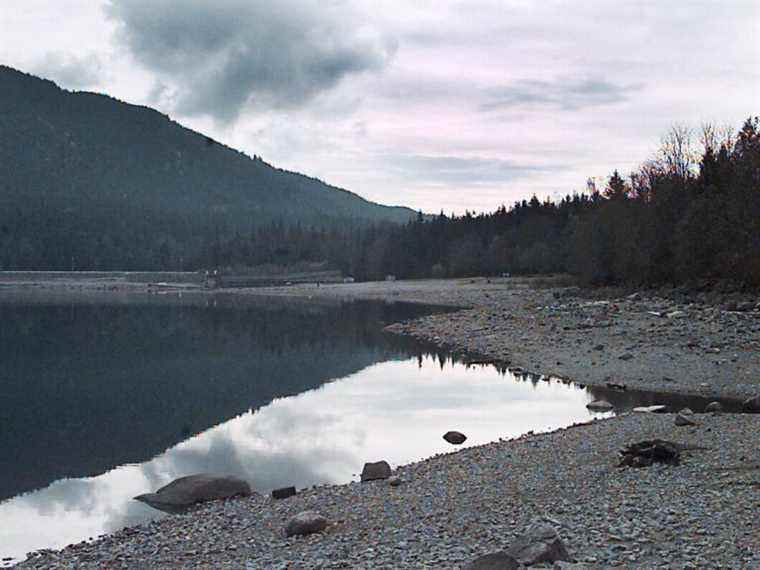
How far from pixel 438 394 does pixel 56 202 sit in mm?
191337

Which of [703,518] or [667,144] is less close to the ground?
[667,144]

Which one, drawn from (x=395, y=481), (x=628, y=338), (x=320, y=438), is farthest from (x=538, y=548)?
(x=628, y=338)

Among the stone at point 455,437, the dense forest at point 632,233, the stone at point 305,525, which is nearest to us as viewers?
the stone at point 305,525

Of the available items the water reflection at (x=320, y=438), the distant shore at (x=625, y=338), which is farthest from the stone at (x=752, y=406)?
the water reflection at (x=320, y=438)

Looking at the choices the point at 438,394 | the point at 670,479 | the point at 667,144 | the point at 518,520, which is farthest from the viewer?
the point at 667,144

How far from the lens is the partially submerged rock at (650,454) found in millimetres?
12898

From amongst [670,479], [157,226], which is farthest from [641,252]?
[157,226]

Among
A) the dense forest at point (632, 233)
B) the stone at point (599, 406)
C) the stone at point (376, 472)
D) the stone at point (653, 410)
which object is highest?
the dense forest at point (632, 233)

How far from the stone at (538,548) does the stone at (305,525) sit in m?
3.36

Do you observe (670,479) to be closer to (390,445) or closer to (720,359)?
(390,445)

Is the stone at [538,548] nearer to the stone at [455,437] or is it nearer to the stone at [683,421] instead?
the stone at [683,421]

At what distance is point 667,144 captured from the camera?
6556cm

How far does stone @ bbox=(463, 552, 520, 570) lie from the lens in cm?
797

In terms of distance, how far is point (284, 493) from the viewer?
1369cm
